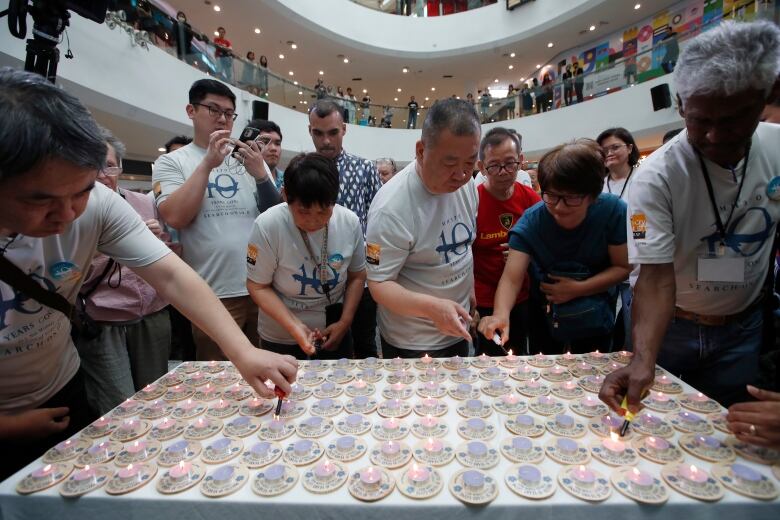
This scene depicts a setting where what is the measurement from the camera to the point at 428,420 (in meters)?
1.09

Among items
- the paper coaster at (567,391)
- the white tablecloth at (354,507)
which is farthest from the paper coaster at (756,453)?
the paper coaster at (567,391)

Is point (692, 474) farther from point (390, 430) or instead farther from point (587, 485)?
point (390, 430)

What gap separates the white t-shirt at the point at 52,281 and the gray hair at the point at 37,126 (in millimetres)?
373

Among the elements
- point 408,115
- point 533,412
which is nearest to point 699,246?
point 533,412

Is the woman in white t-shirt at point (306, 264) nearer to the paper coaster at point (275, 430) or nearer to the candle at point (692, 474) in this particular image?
the paper coaster at point (275, 430)

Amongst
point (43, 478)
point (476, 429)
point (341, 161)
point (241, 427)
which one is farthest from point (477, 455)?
point (341, 161)

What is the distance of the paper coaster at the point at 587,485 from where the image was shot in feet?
2.67

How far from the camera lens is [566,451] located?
3.09 ft

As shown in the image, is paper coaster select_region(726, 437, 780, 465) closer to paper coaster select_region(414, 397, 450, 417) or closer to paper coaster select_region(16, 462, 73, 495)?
paper coaster select_region(414, 397, 450, 417)

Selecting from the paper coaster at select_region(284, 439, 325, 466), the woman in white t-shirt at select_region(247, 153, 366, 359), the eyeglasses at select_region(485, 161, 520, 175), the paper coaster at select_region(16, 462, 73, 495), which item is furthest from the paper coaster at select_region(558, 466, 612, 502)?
the eyeglasses at select_region(485, 161, 520, 175)

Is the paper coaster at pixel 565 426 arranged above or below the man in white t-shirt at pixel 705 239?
below

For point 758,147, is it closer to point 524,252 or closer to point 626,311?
point 524,252

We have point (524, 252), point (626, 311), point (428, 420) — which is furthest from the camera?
point (626, 311)

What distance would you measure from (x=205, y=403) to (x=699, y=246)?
5.90 ft
